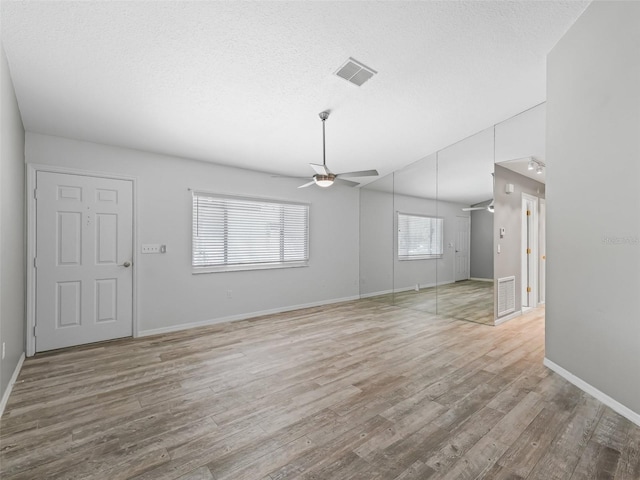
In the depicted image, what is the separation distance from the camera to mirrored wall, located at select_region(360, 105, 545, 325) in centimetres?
390

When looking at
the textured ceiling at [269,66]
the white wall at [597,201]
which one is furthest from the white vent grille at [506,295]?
the textured ceiling at [269,66]

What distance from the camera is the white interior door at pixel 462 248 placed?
4.41m

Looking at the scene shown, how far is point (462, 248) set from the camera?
177 inches

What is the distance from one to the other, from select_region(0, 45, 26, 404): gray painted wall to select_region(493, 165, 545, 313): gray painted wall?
17.7 ft

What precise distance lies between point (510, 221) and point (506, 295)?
45.4 inches

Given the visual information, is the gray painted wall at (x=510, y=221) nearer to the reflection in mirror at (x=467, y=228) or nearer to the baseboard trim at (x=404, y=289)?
the reflection in mirror at (x=467, y=228)

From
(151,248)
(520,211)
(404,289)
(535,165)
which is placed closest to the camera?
(535,165)

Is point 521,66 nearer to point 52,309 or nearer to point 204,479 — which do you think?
point 204,479

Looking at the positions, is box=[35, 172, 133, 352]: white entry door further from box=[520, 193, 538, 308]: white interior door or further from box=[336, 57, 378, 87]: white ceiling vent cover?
box=[520, 193, 538, 308]: white interior door

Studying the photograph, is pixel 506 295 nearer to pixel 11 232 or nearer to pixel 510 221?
pixel 510 221

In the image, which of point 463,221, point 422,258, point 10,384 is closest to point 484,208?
point 463,221

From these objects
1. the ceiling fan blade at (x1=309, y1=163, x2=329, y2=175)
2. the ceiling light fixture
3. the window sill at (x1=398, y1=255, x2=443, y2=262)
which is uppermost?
the ceiling light fixture

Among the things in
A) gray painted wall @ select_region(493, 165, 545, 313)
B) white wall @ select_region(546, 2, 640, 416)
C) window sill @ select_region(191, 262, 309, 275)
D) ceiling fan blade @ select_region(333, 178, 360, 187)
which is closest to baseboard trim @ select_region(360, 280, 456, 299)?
gray painted wall @ select_region(493, 165, 545, 313)

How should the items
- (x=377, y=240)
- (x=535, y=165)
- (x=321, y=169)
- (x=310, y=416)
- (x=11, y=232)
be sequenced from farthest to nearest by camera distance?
(x=377, y=240)
(x=535, y=165)
(x=321, y=169)
(x=11, y=232)
(x=310, y=416)
